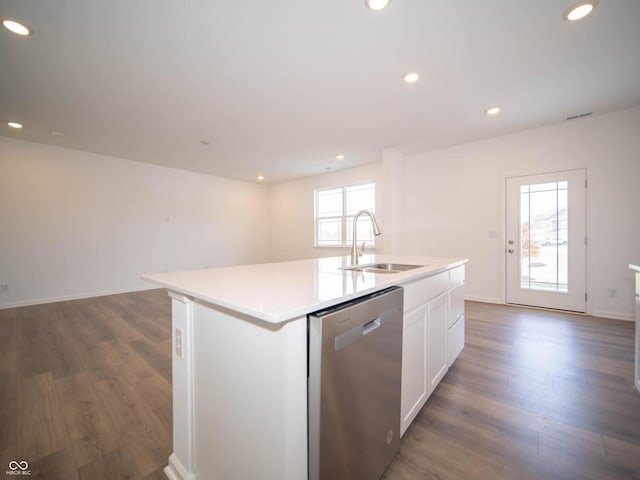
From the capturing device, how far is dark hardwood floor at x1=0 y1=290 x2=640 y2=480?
1209mm

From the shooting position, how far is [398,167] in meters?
4.61

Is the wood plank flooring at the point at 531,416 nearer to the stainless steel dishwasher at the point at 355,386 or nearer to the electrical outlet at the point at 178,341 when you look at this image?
the stainless steel dishwasher at the point at 355,386

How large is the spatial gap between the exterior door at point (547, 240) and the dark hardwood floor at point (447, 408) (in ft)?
2.64

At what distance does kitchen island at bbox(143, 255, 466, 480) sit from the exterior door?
332 centimetres

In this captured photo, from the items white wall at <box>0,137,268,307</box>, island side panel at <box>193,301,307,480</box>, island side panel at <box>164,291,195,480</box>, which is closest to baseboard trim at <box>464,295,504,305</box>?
island side panel at <box>193,301,307,480</box>

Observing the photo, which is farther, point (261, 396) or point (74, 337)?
point (74, 337)

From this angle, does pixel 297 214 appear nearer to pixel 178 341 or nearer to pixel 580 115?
pixel 580 115

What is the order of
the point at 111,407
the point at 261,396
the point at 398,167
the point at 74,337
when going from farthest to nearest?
the point at 398,167 < the point at 74,337 < the point at 111,407 < the point at 261,396

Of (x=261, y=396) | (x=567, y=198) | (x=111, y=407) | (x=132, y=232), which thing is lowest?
(x=111, y=407)

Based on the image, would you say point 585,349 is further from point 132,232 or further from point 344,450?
point 132,232

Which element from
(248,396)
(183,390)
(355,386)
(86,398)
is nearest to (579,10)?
(355,386)

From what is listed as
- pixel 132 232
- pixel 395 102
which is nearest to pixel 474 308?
pixel 395 102

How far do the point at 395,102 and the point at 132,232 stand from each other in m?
5.22

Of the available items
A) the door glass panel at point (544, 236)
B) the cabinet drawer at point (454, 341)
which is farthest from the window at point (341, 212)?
the cabinet drawer at point (454, 341)
